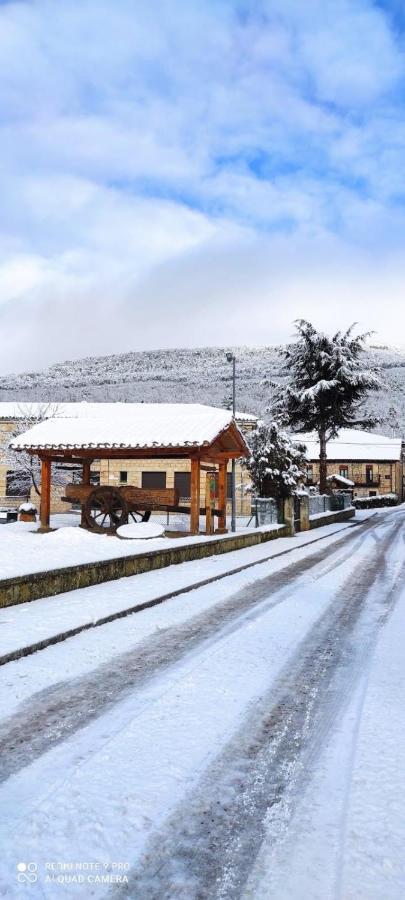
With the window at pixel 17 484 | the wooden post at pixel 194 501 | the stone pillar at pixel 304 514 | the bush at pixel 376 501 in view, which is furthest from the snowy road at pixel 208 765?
the bush at pixel 376 501

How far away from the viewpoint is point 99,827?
2770mm

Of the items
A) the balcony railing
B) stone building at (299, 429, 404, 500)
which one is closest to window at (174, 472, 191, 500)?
stone building at (299, 429, 404, 500)

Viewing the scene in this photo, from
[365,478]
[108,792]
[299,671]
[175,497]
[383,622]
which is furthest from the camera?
[365,478]

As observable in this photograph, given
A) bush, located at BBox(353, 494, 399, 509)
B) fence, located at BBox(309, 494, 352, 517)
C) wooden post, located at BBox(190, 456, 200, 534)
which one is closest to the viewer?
wooden post, located at BBox(190, 456, 200, 534)

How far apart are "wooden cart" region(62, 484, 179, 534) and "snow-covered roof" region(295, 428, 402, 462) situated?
43765mm

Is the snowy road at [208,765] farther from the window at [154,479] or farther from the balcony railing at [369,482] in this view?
the balcony railing at [369,482]

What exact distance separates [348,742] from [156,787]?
4.13 ft

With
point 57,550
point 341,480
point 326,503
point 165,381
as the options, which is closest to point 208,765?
point 57,550

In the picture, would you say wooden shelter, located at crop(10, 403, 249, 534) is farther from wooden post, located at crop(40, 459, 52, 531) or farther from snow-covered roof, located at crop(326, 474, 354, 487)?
snow-covered roof, located at crop(326, 474, 354, 487)

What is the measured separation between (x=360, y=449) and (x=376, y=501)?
914cm

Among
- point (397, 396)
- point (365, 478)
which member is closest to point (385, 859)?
point (365, 478)

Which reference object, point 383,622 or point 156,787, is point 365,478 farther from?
point 156,787

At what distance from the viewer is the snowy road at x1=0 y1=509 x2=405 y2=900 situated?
8.19 ft

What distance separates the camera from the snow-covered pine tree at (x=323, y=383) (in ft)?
120
